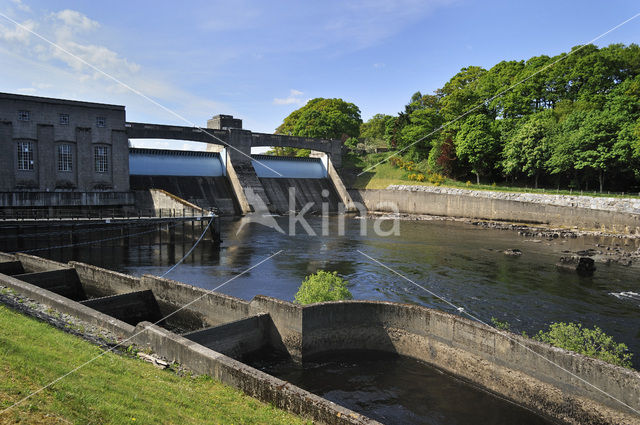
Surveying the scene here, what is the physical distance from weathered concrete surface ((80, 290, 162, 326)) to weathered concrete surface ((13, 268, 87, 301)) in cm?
465

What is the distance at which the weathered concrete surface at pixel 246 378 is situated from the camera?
26.0ft

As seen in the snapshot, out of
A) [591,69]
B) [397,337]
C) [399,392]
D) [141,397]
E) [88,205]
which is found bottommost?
[399,392]

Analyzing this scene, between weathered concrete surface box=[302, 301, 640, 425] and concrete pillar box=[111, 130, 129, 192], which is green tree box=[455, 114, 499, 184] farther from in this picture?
weathered concrete surface box=[302, 301, 640, 425]

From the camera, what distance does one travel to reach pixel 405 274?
24.8 metres

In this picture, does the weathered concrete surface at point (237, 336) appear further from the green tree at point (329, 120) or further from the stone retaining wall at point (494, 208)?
the green tree at point (329, 120)

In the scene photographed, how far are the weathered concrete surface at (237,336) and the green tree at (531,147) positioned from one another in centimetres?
4415

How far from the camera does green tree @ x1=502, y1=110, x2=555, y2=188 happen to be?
48.5m

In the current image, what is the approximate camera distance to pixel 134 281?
712 inches

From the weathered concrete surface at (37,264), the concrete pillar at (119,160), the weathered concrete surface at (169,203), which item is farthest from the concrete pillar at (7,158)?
the weathered concrete surface at (37,264)

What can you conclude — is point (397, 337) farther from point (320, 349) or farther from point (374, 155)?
point (374, 155)

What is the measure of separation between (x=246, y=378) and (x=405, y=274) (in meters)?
16.9

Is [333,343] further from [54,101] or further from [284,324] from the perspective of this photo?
[54,101]

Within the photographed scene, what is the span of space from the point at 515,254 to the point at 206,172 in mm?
38352

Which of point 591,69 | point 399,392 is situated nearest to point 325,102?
point 591,69
